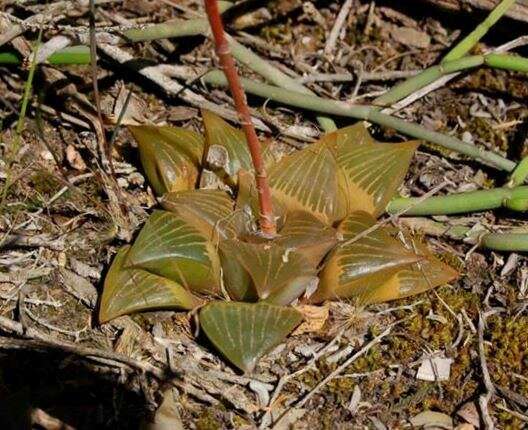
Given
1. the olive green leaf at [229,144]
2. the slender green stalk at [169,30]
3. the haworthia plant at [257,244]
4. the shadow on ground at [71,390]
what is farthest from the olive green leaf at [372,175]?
the shadow on ground at [71,390]

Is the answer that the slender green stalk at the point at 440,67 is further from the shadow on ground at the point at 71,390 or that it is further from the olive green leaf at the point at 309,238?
the shadow on ground at the point at 71,390

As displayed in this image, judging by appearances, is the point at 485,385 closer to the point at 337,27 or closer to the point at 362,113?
the point at 362,113

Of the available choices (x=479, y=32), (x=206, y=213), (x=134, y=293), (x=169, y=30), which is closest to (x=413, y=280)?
(x=206, y=213)

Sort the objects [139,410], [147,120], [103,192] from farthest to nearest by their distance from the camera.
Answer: [147,120] → [103,192] → [139,410]

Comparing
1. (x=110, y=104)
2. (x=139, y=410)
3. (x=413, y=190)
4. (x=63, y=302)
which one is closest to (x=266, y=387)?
(x=139, y=410)

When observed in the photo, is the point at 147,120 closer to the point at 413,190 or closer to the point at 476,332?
the point at 413,190

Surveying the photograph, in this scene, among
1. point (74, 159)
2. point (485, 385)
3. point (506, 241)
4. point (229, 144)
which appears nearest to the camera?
point (485, 385)
